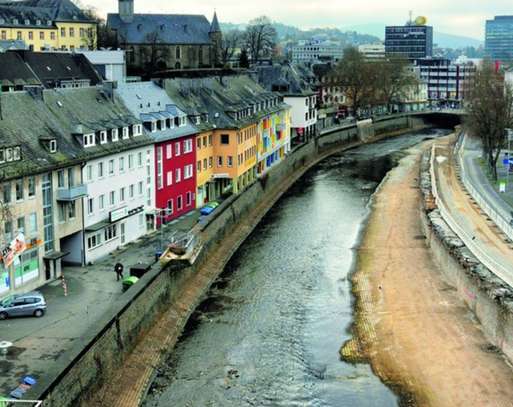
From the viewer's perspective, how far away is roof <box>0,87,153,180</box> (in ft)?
141

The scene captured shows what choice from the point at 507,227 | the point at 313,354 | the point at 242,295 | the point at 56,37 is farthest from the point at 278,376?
the point at 56,37

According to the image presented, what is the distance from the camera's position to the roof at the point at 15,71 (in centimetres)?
7532

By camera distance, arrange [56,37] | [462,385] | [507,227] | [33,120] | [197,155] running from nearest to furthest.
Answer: [462,385]
[33,120]
[507,227]
[197,155]
[56,37]

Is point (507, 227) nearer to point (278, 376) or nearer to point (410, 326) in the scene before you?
point (410, 326)

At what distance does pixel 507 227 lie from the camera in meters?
54.3

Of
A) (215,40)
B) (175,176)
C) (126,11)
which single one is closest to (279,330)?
(175,176)

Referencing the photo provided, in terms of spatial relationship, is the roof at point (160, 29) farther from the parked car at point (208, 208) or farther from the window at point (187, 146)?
the parked car at point (208, 208)

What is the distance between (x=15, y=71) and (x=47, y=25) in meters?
47.7

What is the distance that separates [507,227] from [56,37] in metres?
86.9

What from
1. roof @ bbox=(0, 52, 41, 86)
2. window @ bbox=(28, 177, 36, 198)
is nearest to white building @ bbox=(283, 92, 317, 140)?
roof @ bbox=(0, 52, 41, 86)

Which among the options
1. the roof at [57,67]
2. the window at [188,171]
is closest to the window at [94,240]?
the window at [188,171]

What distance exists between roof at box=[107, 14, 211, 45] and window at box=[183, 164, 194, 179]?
80319mm

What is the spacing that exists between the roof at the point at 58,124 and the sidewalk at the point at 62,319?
5968 mm

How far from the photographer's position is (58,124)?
157 feet
